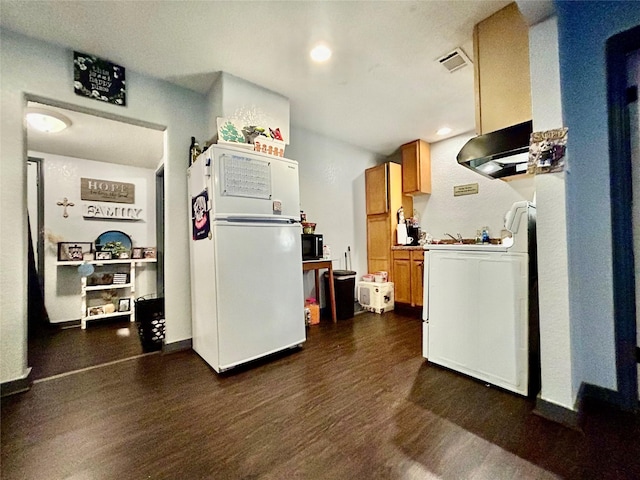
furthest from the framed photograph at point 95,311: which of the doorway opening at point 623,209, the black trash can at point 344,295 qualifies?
the doorway opening at point 623,209

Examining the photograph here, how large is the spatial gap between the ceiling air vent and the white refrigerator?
157 cm

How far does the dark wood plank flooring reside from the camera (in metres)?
2.15

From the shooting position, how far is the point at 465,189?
3689 millimetres

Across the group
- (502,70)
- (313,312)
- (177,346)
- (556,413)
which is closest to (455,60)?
(502,70)

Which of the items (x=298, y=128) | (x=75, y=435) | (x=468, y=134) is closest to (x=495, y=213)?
(x=468, y=134)

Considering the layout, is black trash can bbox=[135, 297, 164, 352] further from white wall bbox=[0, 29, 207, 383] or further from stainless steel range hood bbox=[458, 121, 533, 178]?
stainless steel range hood bbox=[458, 121, 533, 178]

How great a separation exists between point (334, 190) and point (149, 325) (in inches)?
111

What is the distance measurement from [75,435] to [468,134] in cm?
489

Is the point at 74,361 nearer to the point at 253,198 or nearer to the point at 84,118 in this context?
the point at 253,198

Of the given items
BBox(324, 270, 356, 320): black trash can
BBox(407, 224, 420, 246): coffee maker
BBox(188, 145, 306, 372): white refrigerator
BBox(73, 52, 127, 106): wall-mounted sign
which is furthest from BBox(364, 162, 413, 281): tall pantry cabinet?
BBox(73, 52, 127, 106): wall-mounted sign

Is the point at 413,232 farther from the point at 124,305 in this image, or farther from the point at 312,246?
the point at 124,305

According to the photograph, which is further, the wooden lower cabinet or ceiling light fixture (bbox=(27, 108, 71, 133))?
the wooden lower cabinet

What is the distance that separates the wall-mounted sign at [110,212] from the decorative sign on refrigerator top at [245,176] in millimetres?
2935

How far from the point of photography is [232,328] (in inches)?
76.7
